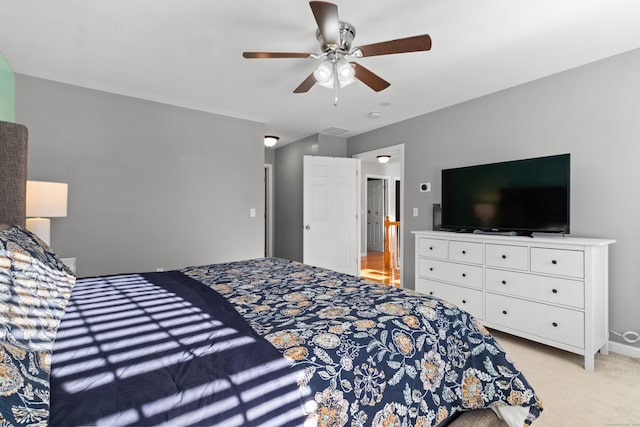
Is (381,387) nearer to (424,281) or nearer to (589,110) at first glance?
(424,281)

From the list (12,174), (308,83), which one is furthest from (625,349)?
(12,174)

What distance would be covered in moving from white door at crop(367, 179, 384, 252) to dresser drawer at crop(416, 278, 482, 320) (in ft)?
16.0

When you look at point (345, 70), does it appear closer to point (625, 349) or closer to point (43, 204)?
point (43, 204)

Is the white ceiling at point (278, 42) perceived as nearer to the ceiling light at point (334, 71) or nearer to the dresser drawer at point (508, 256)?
the ceiling light at point (334, 71)

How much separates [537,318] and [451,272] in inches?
31.7

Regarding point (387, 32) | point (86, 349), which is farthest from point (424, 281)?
point (86, 349)

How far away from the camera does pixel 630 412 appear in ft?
5.80

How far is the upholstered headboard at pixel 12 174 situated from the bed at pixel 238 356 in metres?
0.70

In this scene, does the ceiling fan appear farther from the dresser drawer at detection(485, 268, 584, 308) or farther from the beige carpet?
the beige carpet

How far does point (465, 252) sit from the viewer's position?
119 inches

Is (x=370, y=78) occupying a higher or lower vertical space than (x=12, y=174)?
higher

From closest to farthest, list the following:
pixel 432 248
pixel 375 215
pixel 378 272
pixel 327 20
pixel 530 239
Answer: pixel 327 20 → pixel 530 239 → pixel 432 248 → pixel 378 272 → pixel 375 215

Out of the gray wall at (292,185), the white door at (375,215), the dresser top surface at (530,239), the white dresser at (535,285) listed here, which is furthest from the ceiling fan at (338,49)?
the white door at (375,215)

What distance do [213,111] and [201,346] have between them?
3491mm
